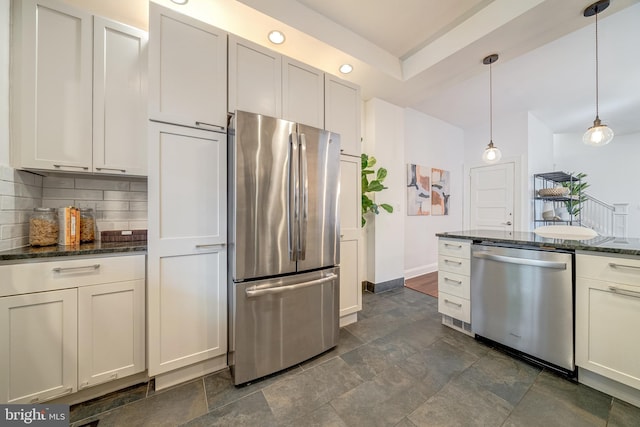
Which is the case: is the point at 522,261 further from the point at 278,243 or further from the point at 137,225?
the point at 137,225

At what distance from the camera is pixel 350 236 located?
2.39 m

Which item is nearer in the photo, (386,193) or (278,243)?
(278,243)

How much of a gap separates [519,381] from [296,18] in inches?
133

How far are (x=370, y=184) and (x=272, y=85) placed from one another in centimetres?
169

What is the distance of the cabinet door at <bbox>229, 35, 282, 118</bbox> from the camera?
1.75 metres

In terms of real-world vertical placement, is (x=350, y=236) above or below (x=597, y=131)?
below

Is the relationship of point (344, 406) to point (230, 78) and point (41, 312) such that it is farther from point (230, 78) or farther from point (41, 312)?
point (230, 78)

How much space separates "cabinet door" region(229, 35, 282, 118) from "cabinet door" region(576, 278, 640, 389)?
8.58 feet

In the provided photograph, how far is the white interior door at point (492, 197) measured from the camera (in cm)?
417

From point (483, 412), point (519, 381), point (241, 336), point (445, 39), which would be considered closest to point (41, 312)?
point (241, 336)

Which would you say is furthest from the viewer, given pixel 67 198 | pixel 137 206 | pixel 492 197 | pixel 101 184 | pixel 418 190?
pixel 492 197

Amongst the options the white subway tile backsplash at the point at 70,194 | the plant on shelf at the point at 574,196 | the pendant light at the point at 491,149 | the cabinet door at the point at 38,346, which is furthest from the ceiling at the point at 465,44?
the cabinet door at the point at 38,346

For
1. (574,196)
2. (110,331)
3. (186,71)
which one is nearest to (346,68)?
(186,71)

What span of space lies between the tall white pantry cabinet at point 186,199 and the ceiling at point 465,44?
718 mm
